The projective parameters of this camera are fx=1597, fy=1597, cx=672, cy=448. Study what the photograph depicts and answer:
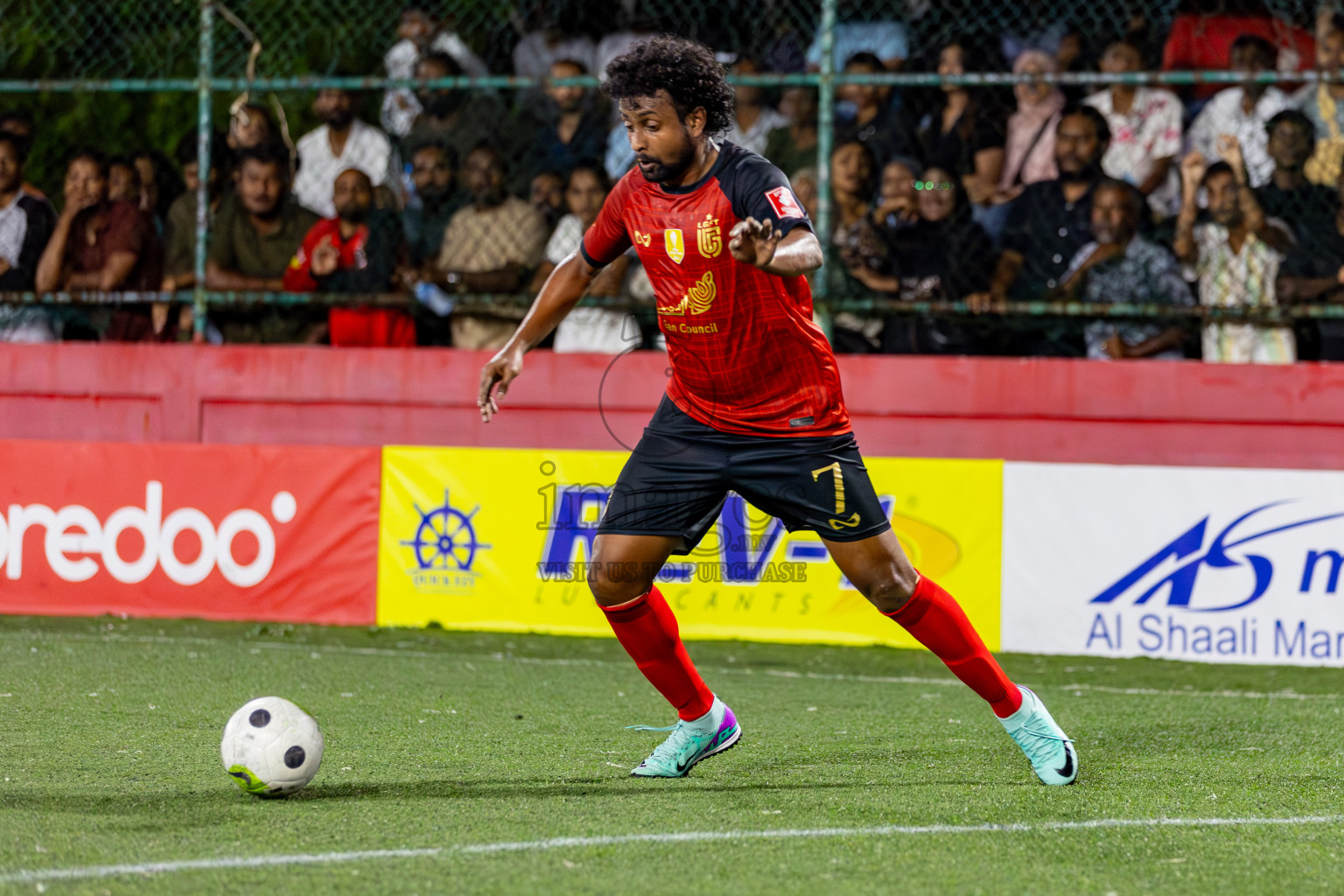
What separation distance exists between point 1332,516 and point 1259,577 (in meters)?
0.47

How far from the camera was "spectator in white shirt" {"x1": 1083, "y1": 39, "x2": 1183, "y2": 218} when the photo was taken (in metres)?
8.92

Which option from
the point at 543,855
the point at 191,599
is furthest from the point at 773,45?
the point at 543,855

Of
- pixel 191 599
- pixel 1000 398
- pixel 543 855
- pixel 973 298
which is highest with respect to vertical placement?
pixel 973 298

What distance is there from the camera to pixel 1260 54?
8.97 metres

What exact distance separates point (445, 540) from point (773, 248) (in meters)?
5.05

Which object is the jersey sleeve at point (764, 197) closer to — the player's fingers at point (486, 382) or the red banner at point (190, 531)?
the player's fingers at point (486, 382)

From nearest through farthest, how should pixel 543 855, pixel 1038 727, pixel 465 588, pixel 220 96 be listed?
pixel 543 855, pixel 1038 727, pixel 465 588, pixel 220 96

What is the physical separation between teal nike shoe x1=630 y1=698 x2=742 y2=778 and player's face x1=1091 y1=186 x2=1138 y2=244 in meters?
4.84

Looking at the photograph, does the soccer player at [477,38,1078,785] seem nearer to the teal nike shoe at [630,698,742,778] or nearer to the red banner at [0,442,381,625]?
the teal nike shoe at [630,698,742,778]

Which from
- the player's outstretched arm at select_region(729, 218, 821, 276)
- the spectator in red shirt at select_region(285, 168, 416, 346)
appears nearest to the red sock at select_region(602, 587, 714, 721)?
the player's outstretched arm at select_region(729, 218, 821, 276)

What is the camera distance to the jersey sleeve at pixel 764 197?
4.30 meters

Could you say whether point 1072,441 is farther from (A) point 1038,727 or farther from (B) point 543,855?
(B) point 543,855

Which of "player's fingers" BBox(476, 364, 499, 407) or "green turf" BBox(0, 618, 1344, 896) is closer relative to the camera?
"green turf" BBox(0, 618, 1344, 896)

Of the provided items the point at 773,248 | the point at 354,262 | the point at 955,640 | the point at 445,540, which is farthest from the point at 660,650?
the point at 354,262
